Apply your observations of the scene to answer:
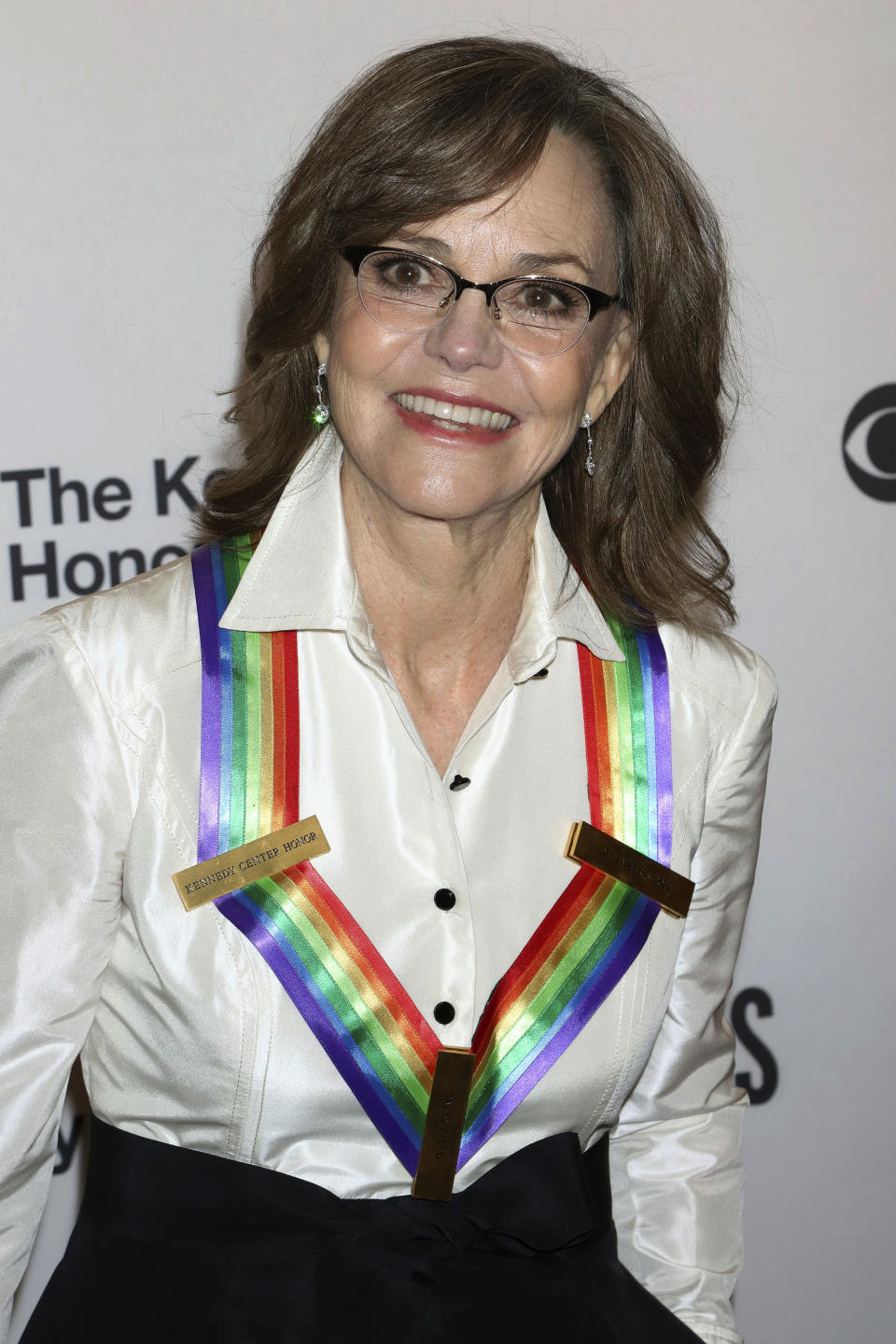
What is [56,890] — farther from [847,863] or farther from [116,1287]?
[847,863]

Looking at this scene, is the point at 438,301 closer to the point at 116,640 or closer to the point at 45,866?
the point at 116,640

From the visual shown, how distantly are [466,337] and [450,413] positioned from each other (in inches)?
2.8

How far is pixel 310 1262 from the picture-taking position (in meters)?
1.39

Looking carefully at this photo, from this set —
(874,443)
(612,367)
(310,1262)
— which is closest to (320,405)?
(612,367)

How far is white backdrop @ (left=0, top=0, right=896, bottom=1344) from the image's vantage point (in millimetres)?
1786

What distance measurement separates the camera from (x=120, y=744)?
1395 mm

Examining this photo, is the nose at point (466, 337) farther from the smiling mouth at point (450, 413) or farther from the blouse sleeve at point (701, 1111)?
the blouse sleeve at point (701, 1111)

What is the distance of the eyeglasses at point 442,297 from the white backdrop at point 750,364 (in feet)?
1.57

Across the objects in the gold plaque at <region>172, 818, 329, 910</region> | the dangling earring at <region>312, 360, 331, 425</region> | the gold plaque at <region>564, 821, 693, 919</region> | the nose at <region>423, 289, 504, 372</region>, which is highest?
the nose at <region>423, 289, 504, 372</region>

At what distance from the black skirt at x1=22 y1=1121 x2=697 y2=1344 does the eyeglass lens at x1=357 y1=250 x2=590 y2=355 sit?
79 centimetres

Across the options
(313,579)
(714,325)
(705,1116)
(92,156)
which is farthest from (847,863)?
(92,156)

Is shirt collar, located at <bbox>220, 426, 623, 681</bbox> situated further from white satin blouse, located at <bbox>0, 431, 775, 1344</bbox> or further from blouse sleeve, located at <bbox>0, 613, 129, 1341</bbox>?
blouse sleeve, located at <bbox>0, 613, 129, 1341</bbox>

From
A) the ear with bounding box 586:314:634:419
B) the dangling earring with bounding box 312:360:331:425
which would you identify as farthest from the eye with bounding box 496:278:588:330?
the dangling earring with bounding box 312:360:331:425

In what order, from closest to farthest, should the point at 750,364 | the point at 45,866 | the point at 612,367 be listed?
1. the point at 45,866
2. the point at 612,367
3. the point at 750,364
